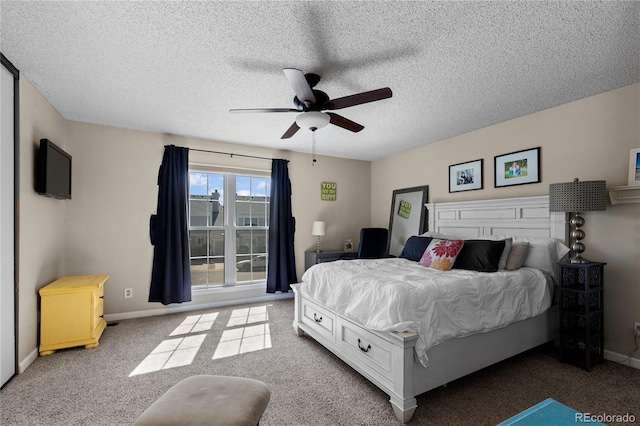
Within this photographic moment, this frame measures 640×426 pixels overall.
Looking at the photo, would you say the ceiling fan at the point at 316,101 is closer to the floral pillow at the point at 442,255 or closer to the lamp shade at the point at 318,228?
the floral pillow at the point at 442,255

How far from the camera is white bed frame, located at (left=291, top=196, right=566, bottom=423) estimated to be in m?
1.90

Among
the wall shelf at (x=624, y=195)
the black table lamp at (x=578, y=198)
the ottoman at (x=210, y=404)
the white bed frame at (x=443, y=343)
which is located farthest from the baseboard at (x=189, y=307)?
the wall shelf at (x=624, y=195)

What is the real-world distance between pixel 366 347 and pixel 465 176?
2.82 metres

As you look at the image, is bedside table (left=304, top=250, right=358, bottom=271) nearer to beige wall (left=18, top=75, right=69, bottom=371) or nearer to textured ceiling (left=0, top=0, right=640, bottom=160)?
textured ceiling (left=0, top=0, right=640, bottom=160)

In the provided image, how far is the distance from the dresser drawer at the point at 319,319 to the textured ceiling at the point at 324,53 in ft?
6.84

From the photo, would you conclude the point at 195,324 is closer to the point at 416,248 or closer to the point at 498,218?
the point at 416,248

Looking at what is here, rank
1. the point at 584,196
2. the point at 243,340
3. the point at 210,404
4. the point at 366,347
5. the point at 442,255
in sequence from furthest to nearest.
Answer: the point at 243,340 → the point at 442,255 → the point at 584,196 → the point at 366,347 → the point at 210,404

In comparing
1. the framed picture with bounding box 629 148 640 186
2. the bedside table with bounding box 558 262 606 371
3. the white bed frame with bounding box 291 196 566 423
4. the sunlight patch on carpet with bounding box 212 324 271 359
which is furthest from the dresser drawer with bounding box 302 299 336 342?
the framed picture with bounding box 629 148 640 186

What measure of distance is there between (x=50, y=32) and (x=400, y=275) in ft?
10.1

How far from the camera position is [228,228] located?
456 cm

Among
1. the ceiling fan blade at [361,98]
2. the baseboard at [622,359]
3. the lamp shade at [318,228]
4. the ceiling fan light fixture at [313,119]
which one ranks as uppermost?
the ceiling fan blade at [361,98]

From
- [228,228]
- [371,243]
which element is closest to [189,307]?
[228,228]

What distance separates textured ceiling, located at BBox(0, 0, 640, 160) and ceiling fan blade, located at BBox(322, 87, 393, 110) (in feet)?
0.98

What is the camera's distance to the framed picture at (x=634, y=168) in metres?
2.50
